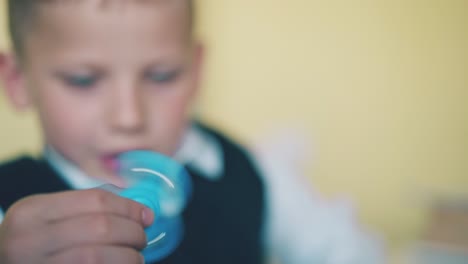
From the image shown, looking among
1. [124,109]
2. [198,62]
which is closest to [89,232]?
[124,109]

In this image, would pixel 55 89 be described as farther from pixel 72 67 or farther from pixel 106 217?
pixel 106 217

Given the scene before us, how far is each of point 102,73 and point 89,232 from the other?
158 millimetres

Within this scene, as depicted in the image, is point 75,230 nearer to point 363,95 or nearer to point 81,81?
point 81,81

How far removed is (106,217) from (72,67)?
→ 16cm

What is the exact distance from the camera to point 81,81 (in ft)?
1.43

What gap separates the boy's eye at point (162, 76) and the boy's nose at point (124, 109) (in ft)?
0.06

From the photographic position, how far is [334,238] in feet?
1.98

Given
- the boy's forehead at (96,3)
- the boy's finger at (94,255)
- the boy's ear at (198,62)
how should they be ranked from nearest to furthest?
the boy's finger at (94,255), the boy's forehead at (96,3), the boy's ear at (198,62)

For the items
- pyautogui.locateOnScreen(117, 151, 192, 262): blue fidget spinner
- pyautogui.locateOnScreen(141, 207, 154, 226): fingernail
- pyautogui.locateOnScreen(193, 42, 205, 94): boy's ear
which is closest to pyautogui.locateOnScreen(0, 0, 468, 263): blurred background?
pyautogui.locateOnScreen(193, 42, 205, 94): boy's ear

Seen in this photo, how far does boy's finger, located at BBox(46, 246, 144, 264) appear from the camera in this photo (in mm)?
303

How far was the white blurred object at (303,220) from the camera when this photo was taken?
0.59m

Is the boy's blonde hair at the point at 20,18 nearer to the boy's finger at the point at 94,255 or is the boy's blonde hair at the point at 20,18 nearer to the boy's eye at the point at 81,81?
the boy's eye at the point at 81,81

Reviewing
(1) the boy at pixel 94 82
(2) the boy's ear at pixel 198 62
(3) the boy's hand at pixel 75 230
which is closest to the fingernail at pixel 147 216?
(3) the boy's hand at pixel 75 230

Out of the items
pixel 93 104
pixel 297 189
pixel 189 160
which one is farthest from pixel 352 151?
pixel 93 104
